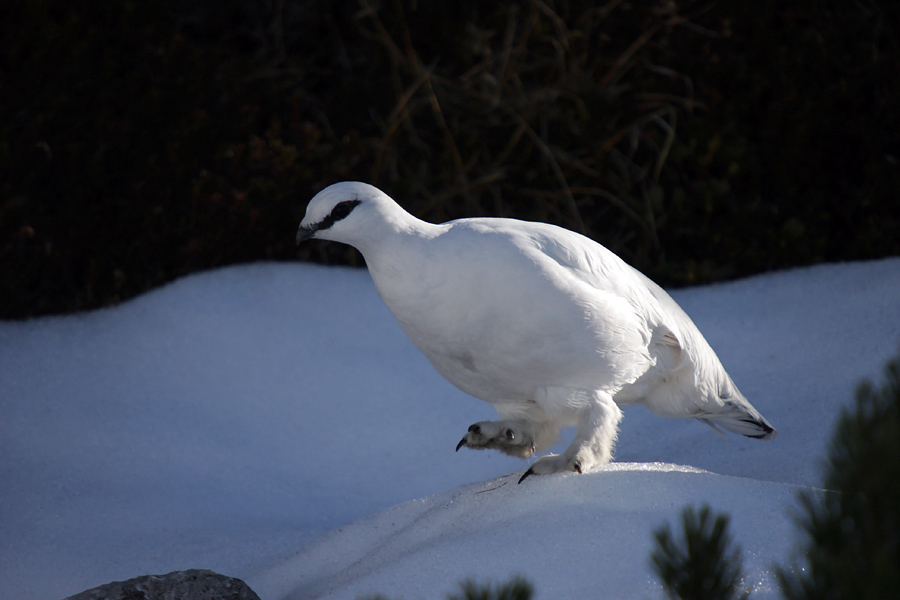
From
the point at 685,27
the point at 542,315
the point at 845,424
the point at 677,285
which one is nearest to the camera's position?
the point at 845,424

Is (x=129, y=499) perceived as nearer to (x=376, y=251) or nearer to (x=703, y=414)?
(x=376, y=251)

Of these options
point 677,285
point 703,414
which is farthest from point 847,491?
point 677,285

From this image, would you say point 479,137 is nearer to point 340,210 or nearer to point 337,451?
point 337,451

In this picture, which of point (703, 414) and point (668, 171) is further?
point (668, 171)

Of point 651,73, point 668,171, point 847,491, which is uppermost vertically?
point 651,73

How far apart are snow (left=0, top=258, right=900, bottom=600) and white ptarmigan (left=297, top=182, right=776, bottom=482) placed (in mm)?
208

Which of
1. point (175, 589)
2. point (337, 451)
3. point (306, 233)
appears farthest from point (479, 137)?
point (175, 589)

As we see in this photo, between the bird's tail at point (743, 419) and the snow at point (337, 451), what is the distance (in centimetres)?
15

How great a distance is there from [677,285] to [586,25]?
1734 millimetres

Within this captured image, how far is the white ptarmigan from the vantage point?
5.82 ft

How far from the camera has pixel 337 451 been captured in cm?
318

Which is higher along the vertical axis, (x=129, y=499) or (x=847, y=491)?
(x=847, y=491)

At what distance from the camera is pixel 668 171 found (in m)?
4.53

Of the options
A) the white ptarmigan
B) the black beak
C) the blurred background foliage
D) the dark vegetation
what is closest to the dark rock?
the white ptarmigan
